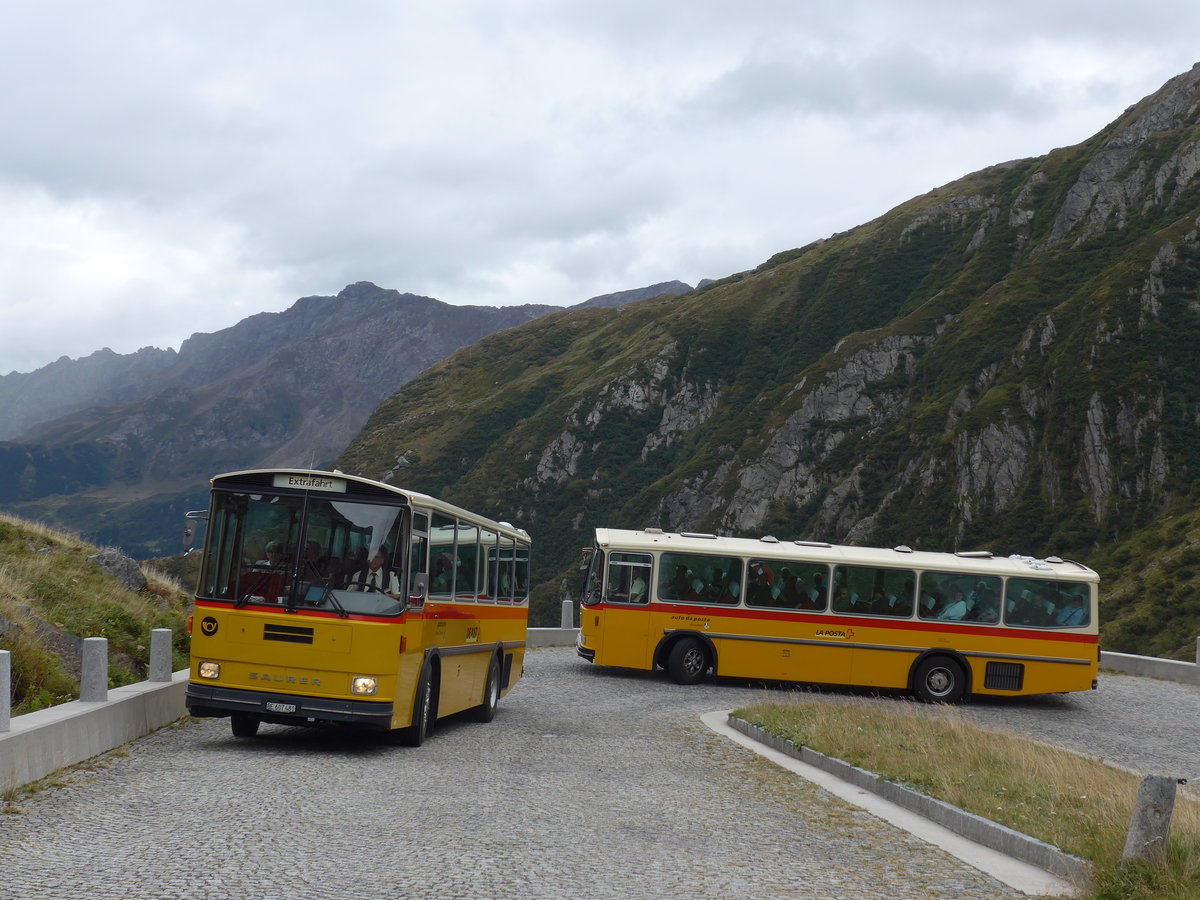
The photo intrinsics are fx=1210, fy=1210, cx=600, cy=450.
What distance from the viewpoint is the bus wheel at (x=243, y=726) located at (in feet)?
44.1

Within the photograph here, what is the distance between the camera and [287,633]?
12.4m

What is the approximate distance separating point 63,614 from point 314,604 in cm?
578

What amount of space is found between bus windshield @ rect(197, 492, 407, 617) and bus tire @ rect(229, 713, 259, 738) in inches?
64.3

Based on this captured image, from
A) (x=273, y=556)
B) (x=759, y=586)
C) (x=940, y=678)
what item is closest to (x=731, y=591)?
(x=759, y=586)

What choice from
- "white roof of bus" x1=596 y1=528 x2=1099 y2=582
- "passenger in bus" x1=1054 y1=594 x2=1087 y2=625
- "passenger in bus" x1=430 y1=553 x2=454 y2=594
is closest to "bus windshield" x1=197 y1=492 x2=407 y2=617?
"passenger in bus" x1=430 y1=553 x2=454 y2=594

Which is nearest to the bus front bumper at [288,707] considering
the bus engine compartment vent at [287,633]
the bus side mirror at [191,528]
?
the bus engine compartment vent at [287,633]

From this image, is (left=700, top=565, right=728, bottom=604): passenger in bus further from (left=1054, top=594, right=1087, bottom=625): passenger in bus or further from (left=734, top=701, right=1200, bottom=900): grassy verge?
(left=1054, top=594, right=1087, bottom=625): passenger in bus

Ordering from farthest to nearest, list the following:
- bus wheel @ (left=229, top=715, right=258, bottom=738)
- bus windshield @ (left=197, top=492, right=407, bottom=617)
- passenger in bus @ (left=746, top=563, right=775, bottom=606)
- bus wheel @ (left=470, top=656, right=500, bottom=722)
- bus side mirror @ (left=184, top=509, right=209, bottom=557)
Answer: passenger in bus @ (left=746, top=563, right=775, bottom=606), bus wheel @ (left=470, top=656, right=500, bottom=722), bus wheel @ (left=229, top=715, right=258, bottom=738), bus windshield @ (left=197, top=492, right=407, bottom=617), bus side mirror @ (left=184, top=509, right=209, bottom=557)

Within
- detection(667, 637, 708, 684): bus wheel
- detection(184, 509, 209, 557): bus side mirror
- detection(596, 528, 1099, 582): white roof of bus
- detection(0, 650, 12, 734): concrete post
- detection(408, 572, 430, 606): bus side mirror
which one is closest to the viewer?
detection(0, 650, 12, 734): concrete post

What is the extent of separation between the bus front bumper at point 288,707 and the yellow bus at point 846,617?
40.9ft

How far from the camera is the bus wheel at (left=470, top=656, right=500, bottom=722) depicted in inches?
680

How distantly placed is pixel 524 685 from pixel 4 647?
38.4 ft

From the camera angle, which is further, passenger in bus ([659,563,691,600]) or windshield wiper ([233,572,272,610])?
passenger in bus ([659,563,691,600])

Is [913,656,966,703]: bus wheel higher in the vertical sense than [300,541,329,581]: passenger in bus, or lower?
lower
